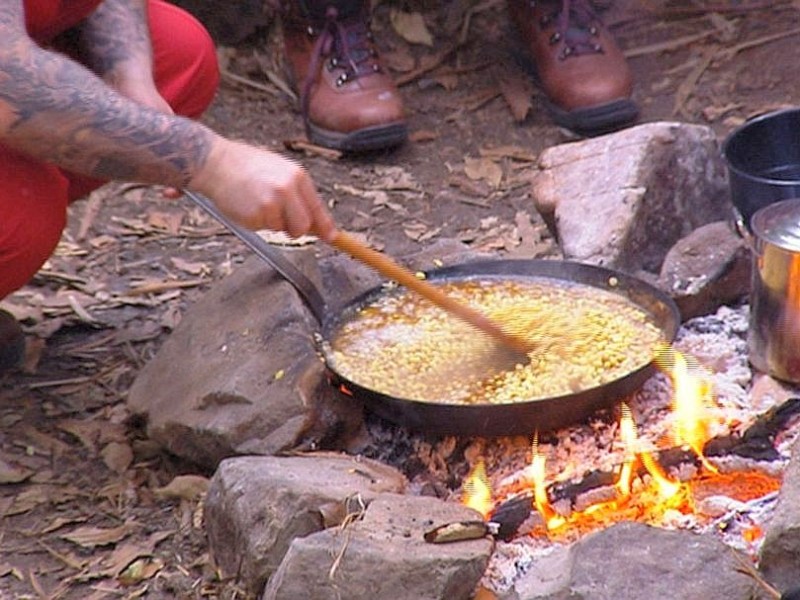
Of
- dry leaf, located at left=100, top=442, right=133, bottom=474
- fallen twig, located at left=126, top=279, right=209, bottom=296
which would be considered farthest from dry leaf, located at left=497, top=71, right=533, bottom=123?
dry leaf, located at left=100, top=442, right=133, bottom=474

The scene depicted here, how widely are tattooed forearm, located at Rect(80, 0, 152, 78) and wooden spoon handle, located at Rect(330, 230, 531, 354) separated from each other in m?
0.66

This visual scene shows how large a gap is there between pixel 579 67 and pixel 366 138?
2.15 ft

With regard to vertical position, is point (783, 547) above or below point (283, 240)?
above

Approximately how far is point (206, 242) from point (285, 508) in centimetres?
159

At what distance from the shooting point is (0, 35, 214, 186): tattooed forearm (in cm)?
215

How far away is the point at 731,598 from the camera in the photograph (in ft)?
6.09

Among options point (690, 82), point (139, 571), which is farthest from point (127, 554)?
point (690, 82)

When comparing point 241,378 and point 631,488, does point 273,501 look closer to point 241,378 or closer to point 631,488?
point 241,378

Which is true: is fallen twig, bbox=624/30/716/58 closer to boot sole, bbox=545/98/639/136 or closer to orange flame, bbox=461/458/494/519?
boot sole, bbox=545/98/639/136

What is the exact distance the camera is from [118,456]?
9.11 feet

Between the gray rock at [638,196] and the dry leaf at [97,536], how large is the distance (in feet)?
3.45

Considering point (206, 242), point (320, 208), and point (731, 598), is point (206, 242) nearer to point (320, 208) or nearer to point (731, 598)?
point (320, 208)

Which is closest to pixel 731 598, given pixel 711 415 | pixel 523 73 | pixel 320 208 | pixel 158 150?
pixel 711 415

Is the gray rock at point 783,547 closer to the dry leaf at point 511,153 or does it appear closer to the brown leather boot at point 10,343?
the brown leather boot at point 10,343
